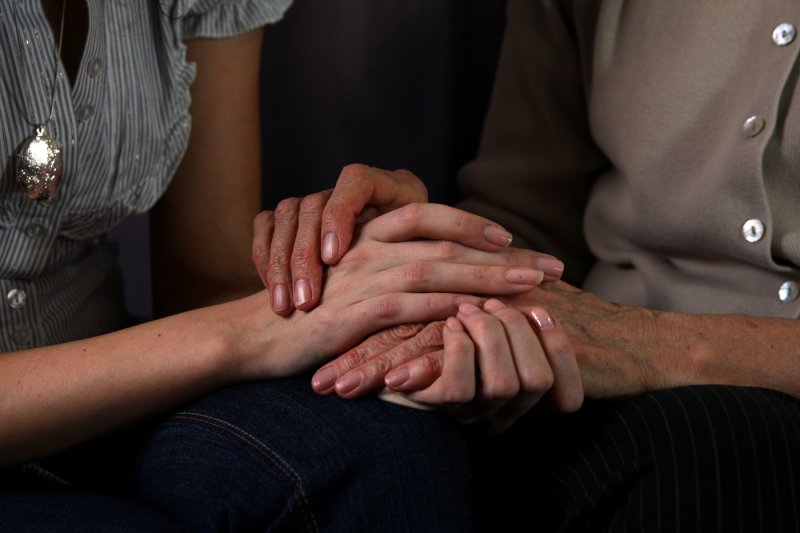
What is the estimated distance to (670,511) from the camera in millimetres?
801

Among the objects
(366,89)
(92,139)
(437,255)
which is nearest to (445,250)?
(437,255)

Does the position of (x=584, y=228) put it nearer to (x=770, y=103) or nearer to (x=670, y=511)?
(x=770, y=103)

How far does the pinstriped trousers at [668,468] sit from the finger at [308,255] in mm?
227

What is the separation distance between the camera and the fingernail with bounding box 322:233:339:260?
1.01 m

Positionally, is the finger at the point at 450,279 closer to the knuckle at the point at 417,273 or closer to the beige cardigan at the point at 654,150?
the knuckle at the point at 417,273

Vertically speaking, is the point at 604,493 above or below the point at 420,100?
below

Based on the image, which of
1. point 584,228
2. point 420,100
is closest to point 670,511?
point 584,228

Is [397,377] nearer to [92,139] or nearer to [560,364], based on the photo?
[560,364]

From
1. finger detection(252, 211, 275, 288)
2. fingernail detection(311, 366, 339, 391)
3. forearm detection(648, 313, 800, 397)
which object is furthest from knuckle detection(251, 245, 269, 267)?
forearm detection(648, 313, 800, 397)

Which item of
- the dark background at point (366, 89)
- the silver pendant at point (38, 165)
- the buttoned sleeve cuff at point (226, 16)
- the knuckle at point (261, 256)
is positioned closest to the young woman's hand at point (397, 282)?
the knuckle at point (261, 256)

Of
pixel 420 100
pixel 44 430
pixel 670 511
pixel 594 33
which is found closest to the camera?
pixel 670 511

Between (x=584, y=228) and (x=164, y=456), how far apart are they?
764mm

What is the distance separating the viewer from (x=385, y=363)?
35.8 inches

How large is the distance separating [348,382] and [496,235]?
0.80ft
